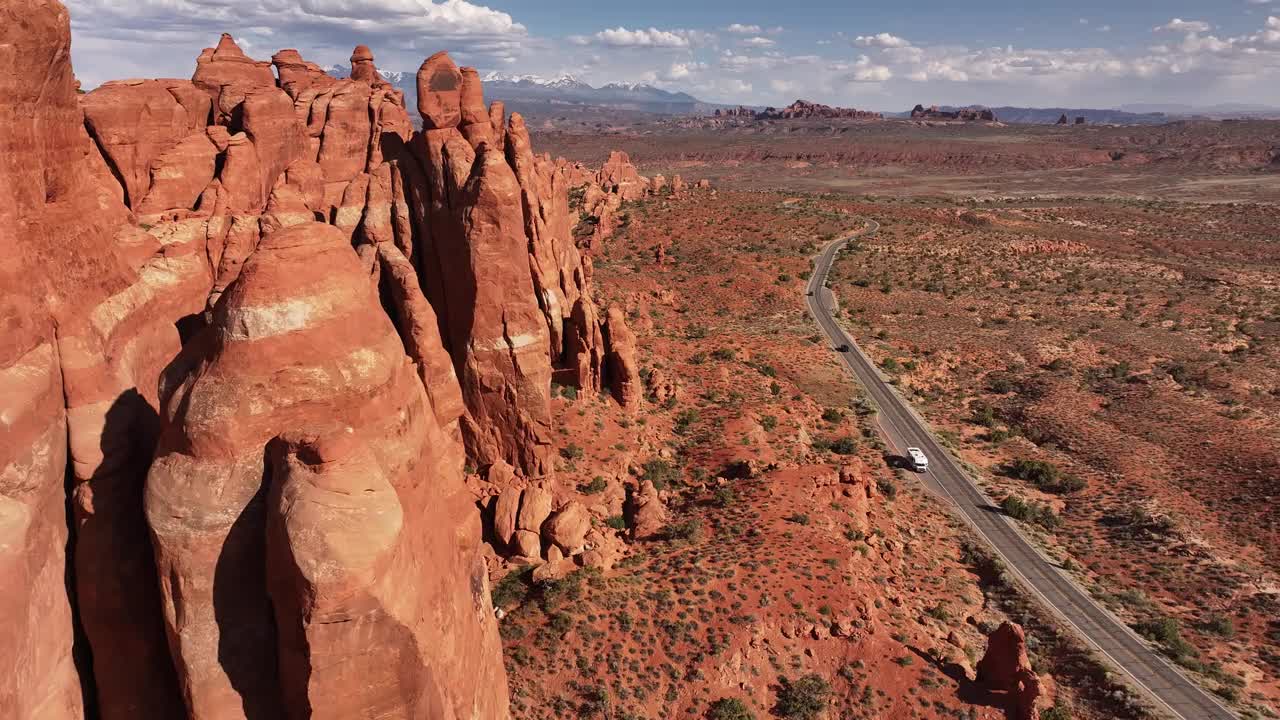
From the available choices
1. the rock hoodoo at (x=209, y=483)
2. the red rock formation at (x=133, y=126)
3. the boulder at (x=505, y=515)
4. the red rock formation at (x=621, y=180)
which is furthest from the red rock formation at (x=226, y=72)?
the red rock formation at (x=621, y=180)

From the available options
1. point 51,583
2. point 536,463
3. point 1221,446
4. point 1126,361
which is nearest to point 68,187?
point 51,583

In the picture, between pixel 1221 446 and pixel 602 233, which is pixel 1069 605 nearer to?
pixel 1221 446

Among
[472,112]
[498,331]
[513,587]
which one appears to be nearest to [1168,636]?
[513,587]

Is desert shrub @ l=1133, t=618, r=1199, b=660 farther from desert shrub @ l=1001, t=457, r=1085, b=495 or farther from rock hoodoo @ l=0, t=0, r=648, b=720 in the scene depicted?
rock hoodoo @ l=0, t=0, r=648, b=720

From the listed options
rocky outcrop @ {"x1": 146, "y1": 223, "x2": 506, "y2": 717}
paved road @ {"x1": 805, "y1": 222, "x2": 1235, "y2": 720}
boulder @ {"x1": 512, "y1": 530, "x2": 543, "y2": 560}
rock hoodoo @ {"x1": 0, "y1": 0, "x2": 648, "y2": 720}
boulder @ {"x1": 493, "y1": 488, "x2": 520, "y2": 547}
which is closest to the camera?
rocky outcrop @ {"x1": 146, "y1": 223, "x2": 506, "y2": 717}

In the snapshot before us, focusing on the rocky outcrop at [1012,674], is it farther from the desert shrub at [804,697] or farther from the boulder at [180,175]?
the boulder at [180,175]

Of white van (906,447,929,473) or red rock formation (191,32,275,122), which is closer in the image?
red rock formation (191,32,275,122)

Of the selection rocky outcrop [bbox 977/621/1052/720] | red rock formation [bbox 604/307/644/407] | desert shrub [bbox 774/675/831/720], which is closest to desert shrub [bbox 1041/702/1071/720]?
rocky outcrop [bbox 977/621/1052/720]
